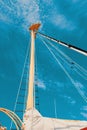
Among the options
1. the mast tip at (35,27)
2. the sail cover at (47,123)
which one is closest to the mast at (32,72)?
the mast tip at (35,27)

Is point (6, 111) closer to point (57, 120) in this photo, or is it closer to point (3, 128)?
point (3, 128)

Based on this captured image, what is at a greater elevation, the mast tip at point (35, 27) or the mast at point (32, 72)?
the mast tip at point (35, 27)

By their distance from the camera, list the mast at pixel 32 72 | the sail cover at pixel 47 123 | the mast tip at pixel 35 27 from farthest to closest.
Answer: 1. the mast tip at pixel 35 27
2. the mast at pixel 32 72
3. the sail cover at pixel 47 123

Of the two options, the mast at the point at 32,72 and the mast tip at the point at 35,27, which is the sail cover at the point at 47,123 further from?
the mast tip at the point at 35,27

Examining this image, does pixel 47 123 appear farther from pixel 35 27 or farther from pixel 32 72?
pixel 35 27

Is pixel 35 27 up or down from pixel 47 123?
up

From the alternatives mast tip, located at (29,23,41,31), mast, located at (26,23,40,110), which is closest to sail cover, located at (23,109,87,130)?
mast, located at (26,23,40,110)

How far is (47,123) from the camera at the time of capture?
12781 mm

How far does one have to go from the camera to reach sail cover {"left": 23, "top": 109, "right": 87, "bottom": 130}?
1261 cm

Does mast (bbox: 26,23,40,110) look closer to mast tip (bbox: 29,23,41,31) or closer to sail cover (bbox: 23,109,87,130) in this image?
mast tip (bbox: 29,23,41,31)

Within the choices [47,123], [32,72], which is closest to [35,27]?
[32,72]

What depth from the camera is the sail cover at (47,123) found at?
41.4 feet

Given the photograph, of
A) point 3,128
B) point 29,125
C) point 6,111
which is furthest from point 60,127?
point 6,111

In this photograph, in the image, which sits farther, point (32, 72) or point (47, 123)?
point (32, 72)
